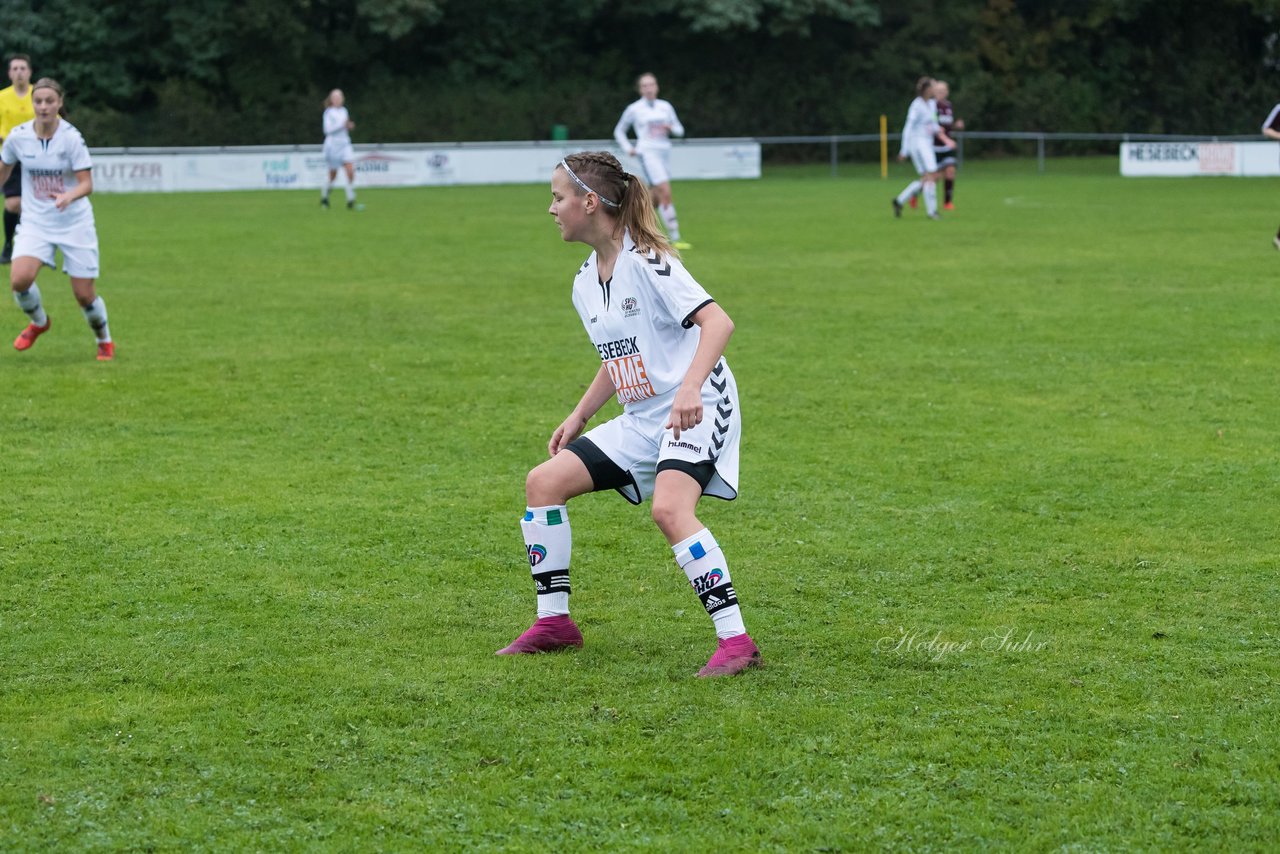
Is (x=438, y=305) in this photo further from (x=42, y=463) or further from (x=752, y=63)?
(x=752, y=63)

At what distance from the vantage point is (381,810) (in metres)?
4.10

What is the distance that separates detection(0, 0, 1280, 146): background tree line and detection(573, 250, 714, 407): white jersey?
136 feet

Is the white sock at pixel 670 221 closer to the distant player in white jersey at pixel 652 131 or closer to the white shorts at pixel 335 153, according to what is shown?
the distant player in white jersey at pixel 652 131

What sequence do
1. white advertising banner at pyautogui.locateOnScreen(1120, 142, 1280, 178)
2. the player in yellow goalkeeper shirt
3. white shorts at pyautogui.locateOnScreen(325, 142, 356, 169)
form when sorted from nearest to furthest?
the player in yellow goalkeeper shirt < white shorts at pyautogui.locateOnScreen(325, 142, 356, 169) < white advertising banner at pyautogui.locateOnScreen(1120, 142, 1280, 178)

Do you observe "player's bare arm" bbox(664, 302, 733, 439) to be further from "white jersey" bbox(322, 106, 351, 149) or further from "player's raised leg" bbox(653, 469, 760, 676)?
"white jersey" bbox(322, 106, 351, 149)

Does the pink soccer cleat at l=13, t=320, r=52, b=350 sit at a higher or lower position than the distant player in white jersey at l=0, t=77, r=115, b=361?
lower

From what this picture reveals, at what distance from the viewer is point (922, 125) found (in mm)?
26078

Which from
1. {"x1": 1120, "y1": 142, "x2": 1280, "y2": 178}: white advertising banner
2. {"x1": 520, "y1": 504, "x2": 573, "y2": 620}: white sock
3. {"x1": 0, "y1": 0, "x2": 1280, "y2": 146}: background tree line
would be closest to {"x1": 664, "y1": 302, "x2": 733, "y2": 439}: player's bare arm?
{"x1": 520, "y1": 504, "x2": 573, "y2": 620}: white sock

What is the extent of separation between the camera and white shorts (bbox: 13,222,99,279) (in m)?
11.5

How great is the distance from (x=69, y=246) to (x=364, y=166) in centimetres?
2572

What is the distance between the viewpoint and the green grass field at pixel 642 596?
4.16 meters

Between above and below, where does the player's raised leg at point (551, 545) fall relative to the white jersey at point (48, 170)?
below

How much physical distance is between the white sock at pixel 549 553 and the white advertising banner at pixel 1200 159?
34.7 meters

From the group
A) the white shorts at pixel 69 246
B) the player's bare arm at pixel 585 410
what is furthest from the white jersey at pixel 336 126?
the player's bare arm at pixel 585 410
